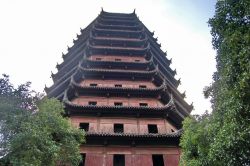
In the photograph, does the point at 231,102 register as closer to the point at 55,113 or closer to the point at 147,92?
the point at 55,113

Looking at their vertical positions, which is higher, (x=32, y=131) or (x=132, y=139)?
(x=132, y=139)

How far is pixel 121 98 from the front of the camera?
22.4 m

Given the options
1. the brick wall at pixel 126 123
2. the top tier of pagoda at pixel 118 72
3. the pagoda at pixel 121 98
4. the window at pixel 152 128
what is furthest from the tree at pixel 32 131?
the window at pixel 152 128

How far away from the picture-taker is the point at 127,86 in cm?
2378

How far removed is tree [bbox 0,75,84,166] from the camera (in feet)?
35.9

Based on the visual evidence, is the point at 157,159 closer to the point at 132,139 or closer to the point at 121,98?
the point at 132,139

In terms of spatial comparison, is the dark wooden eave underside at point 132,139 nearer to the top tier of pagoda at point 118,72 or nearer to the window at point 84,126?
the window at point 84,126

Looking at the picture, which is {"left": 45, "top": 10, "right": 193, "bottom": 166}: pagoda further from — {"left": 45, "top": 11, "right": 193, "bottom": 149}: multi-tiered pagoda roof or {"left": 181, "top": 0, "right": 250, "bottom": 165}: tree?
{"left": 181, "top": 0, "right": 250, "bottom": 165}: tree

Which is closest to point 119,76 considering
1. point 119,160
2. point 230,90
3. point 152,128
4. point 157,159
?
point 152,128

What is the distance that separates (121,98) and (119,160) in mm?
5462

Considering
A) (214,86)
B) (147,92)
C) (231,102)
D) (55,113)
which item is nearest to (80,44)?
(147,92)

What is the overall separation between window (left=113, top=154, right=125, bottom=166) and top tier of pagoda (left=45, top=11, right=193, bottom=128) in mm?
3273

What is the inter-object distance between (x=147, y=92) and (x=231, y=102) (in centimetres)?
1328

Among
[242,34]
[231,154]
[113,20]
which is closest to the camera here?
[231,154]
